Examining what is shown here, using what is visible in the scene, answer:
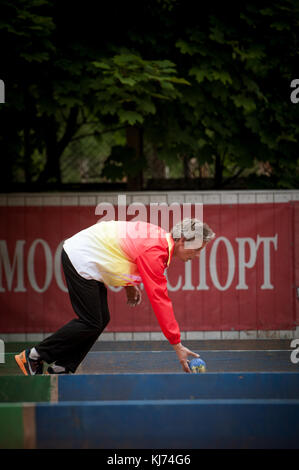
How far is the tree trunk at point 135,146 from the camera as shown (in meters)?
10.5

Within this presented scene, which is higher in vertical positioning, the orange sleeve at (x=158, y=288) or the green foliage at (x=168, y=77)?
the green foliage at (x=168, y=77)

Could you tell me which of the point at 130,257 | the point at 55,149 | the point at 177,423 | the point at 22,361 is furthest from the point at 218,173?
the point at 177,423

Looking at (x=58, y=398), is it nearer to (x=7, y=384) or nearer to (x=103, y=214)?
(x=7, y=384)

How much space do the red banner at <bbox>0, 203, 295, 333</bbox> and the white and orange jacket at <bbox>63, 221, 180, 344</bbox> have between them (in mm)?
3836

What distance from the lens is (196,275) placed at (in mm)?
9344

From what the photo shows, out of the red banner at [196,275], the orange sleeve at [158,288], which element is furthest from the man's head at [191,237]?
the red banner at [196,275]

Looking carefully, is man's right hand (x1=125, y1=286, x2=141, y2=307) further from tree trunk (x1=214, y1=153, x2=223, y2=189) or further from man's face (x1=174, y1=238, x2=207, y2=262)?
tree trunk (x1=214, y1=153, x2=223, y2=189)

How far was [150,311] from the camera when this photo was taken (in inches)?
366

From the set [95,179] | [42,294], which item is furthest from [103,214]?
[95,179]

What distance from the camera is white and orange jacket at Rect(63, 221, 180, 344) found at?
16.3ft

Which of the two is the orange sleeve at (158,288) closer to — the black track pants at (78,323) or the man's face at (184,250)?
the man's face at (184,250)

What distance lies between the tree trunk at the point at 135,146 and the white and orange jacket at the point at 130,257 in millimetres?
5031

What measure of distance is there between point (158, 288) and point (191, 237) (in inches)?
19.1

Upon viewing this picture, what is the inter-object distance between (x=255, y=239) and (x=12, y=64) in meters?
4.14
